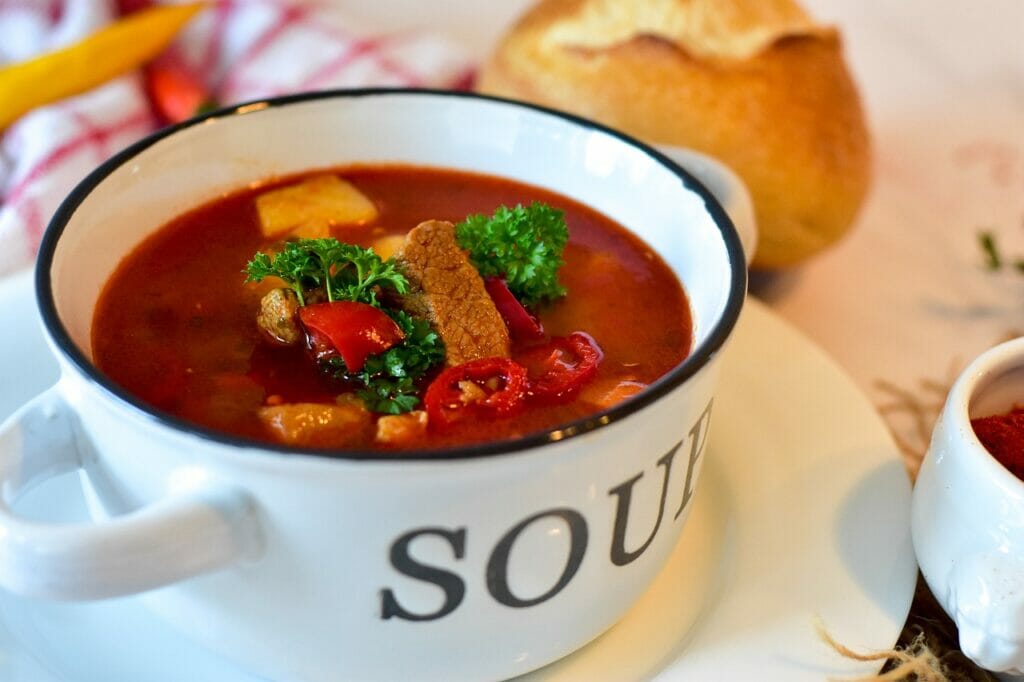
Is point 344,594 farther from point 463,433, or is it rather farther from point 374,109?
point 374,109

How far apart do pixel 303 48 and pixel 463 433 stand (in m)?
2.10

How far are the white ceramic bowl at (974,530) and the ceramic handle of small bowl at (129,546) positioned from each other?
0.99 m

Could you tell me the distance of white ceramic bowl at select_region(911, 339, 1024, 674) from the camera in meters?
1.54

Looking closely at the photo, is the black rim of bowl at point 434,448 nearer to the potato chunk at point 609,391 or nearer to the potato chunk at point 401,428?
the potato chunk at point 609,391

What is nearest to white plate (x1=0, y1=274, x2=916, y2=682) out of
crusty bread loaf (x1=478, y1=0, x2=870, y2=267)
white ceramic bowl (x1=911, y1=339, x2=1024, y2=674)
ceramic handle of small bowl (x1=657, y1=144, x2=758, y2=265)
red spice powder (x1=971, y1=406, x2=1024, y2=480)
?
white ceramic bowl (x1=911, y1=339, x2=1024, y2=674)

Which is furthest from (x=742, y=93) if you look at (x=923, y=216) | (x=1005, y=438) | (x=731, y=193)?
(x=1005, y=438)

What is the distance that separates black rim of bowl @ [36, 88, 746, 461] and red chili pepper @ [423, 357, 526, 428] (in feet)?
0.70

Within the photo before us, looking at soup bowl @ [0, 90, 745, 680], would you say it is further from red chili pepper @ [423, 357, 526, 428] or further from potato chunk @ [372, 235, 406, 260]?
potato chunk @ [372, 235, 406, 260]

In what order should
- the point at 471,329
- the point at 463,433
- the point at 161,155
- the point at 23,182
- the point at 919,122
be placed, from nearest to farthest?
the point at 463,433 → the point at 471,329 → the point at 161,155 → the point at 23,182 → the point at 919,122

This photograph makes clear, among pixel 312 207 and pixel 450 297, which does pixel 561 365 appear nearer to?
pixel 450 297

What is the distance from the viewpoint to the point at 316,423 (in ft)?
5.11

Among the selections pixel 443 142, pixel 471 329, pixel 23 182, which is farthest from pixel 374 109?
pixel 23 182

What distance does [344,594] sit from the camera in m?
1.40

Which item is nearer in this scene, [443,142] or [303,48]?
[443,142]
